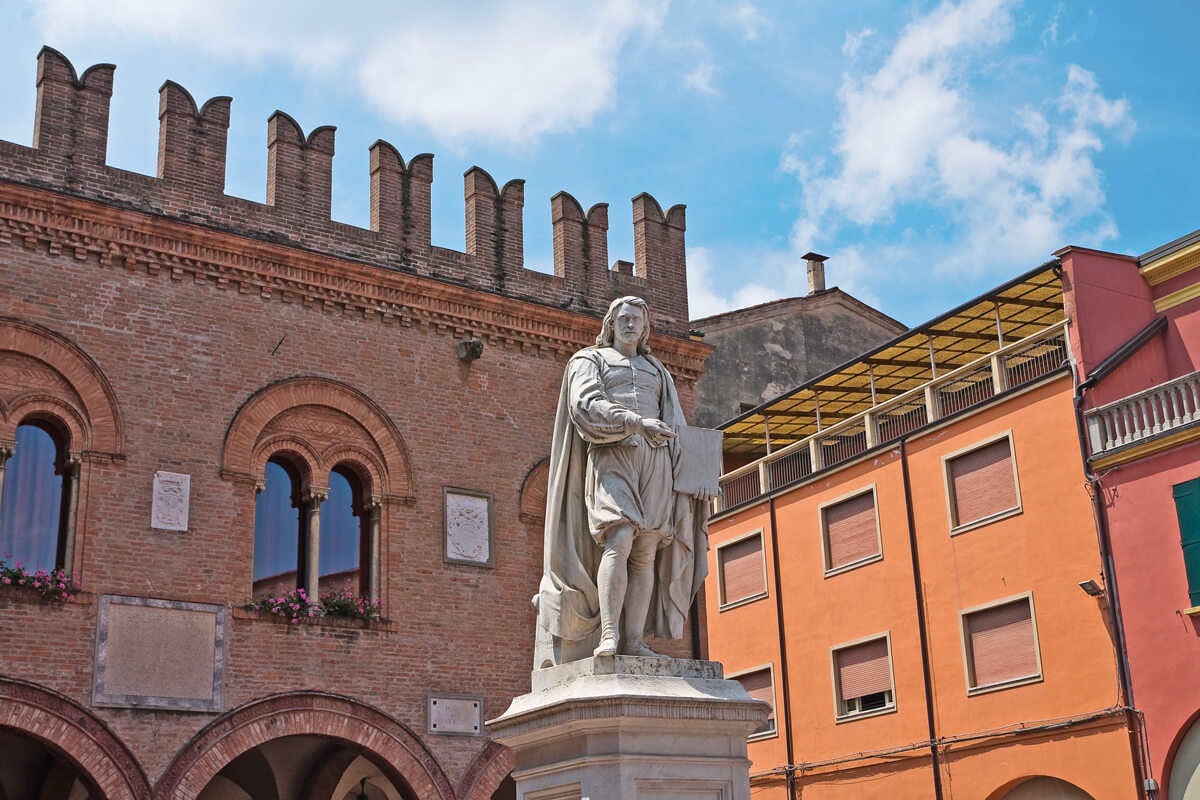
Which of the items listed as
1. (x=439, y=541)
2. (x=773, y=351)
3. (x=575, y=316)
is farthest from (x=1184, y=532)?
(x=773, y=351)

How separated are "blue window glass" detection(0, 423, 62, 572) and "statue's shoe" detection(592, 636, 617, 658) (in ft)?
32.3

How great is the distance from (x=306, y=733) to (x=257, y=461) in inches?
123

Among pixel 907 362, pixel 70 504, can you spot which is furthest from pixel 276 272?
pixel 907 362

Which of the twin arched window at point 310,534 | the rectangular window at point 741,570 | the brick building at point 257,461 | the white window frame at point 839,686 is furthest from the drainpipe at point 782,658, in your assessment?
the twin arched window at point 310,534

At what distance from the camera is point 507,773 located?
16141 millimetres

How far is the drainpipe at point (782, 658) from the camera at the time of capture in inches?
940

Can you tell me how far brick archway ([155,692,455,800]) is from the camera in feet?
46.7

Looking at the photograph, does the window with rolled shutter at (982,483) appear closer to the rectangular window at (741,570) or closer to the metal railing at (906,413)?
the metal railing at (906,413)

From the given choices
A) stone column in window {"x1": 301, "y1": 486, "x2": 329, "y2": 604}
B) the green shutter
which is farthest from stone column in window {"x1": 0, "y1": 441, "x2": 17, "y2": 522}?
the green shutter

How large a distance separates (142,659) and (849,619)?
12745 mm

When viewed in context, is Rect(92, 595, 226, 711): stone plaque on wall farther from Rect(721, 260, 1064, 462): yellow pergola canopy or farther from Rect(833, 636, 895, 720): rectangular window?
Rect(721, 260, 1064, 462): yellow pergola canopy

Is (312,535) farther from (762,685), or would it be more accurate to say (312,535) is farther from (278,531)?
(762,685)

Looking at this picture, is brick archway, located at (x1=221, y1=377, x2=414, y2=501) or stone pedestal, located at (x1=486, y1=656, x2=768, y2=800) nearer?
stone pedestal, located at (x1=486, y1=656, x2=768, y2=800)

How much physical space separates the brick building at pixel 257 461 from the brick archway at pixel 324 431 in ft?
0.10
